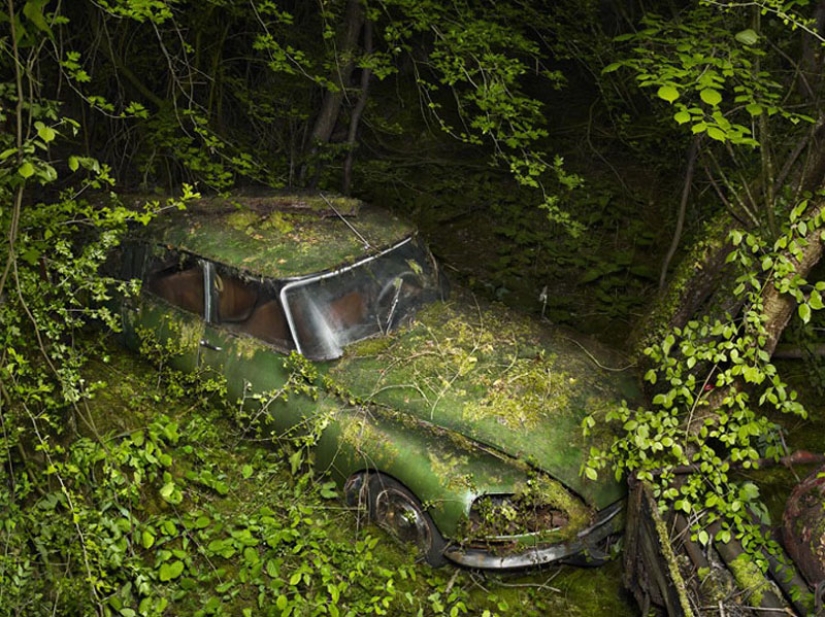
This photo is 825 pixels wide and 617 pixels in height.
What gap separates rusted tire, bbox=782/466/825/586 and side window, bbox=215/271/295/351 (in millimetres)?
2900

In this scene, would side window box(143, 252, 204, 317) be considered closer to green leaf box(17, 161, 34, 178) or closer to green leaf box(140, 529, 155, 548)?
green leaf box(140, 529, 155, 548)

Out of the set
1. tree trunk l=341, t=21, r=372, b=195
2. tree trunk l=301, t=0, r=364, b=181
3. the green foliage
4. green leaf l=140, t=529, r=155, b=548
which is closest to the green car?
the green foliage

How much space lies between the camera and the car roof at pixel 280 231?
4.71 metres

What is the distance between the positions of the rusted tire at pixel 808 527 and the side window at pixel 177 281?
376 centimetres

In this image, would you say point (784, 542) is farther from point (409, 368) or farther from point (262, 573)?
point (262, 573)

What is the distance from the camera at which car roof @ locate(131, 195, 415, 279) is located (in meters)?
4.71

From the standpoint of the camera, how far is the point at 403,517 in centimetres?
409

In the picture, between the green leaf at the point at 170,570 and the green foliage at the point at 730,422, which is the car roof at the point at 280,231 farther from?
the green foliage at the point at 730,422

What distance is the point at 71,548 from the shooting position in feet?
10.6

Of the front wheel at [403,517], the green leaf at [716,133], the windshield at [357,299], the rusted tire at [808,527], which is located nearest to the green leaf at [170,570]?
the front wheel at [403,517]

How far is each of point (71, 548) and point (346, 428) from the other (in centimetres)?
158

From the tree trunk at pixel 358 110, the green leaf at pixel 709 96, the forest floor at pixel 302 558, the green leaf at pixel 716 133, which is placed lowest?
the forest floor at pixel 302 558

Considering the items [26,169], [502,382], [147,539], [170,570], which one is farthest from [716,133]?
[170,570]

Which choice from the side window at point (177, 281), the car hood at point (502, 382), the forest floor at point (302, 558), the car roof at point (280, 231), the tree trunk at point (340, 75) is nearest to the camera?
the forest floor at point (302, 558)
